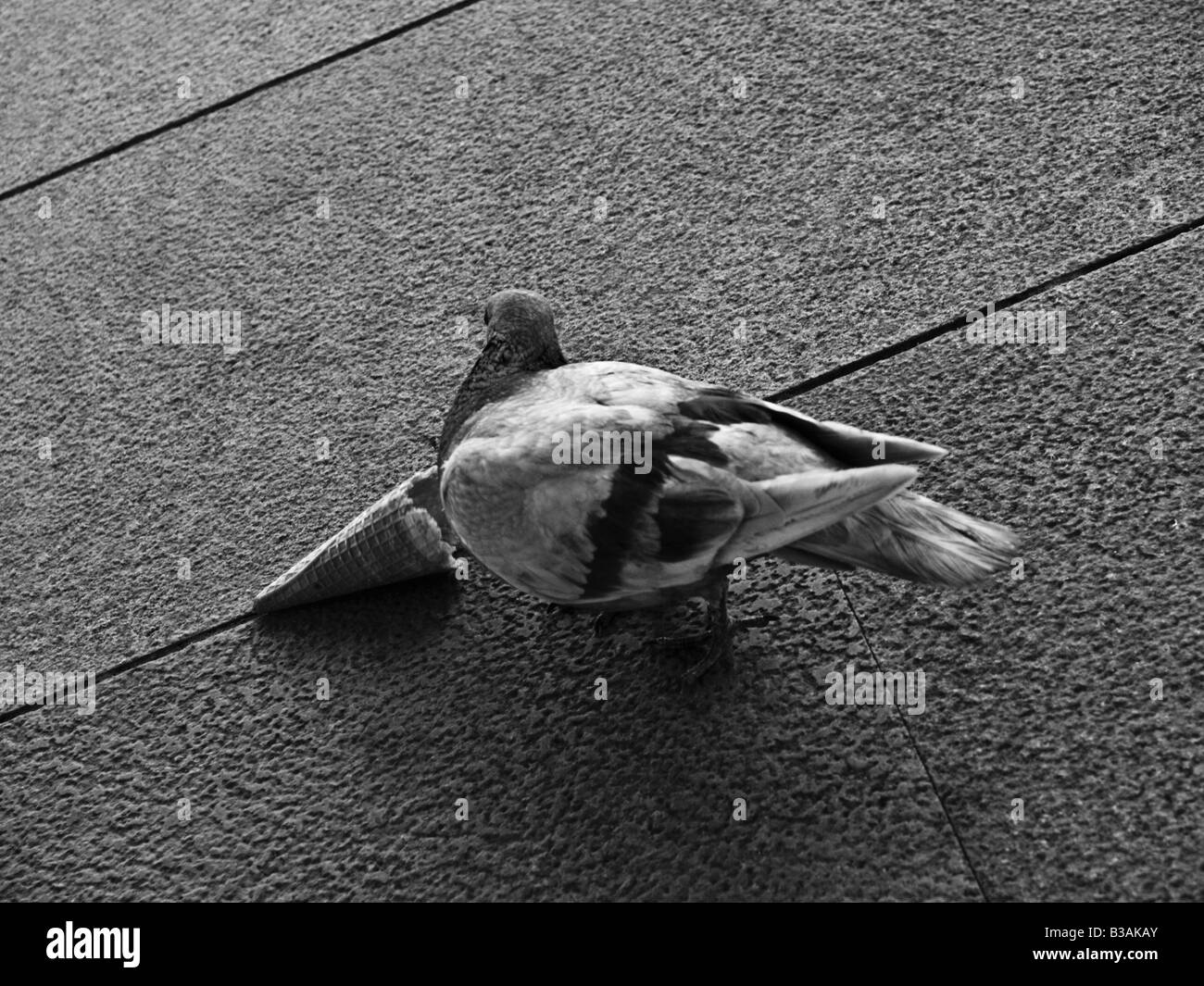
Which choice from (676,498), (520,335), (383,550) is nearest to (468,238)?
(520,335)

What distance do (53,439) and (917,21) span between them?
3.15m

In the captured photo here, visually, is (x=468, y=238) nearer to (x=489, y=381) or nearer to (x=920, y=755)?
(x=489, y=381)

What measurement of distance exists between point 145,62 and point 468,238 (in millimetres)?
2064

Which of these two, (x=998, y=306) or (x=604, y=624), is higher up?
(x=998, y=306)

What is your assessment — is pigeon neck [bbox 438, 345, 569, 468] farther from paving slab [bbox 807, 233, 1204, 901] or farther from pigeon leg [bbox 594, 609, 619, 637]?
paving slab [bbox 807, 233, 1204, 901]

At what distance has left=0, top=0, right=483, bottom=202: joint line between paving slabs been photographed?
4953 mm

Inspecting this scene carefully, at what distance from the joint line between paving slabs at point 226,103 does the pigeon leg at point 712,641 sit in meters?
3.15

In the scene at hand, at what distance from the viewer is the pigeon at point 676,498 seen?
2463 mm

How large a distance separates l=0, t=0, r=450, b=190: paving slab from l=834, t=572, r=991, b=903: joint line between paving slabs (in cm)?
329

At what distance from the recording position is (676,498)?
8.13ft

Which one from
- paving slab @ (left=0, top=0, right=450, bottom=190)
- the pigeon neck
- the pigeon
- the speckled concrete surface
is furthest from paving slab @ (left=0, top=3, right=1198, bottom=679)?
the pigeon

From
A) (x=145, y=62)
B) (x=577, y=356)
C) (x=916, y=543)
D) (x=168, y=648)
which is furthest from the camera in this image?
(x=145, y=62)

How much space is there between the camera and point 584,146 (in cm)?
441

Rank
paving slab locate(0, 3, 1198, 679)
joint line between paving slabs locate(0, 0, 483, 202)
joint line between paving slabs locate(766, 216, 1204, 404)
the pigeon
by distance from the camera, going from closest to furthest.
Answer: the pigeon
joint line between paving slabs locate(766, 216, 1204, 404)
paving slab locate(0, 3, 1198, 679)
joint line between paving slabs locate(0, 0, 483, 202)
